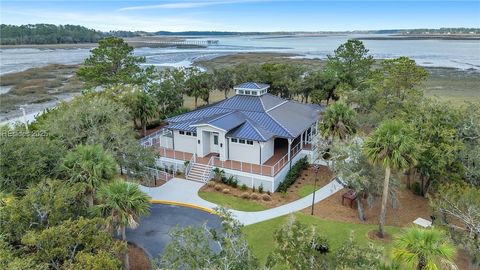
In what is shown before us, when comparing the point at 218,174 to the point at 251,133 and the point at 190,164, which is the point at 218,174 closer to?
the point at 190,164

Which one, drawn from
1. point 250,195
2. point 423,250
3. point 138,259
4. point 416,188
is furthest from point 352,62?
point 423,250

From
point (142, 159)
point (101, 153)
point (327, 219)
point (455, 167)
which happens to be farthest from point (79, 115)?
point (455, 167)

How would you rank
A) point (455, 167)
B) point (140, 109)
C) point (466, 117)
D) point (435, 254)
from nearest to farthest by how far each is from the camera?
1. point (435, 254)
2. point (455, 167)
3. point (466, 117)
4. point (140, 109)

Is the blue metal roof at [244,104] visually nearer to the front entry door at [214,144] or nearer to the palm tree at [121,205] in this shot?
the front entry door at [214,144]

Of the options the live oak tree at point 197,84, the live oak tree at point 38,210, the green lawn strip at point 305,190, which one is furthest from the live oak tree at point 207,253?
the live oak tree at point 197,84

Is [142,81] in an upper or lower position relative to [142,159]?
upper

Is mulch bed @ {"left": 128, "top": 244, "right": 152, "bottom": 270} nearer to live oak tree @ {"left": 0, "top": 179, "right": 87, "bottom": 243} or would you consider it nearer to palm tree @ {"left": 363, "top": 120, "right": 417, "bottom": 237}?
live oak tree @ {"left": 0, "top": 179, "right": 87, "bottom": 243}

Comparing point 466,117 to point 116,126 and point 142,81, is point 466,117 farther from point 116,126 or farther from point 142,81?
point 142,81
